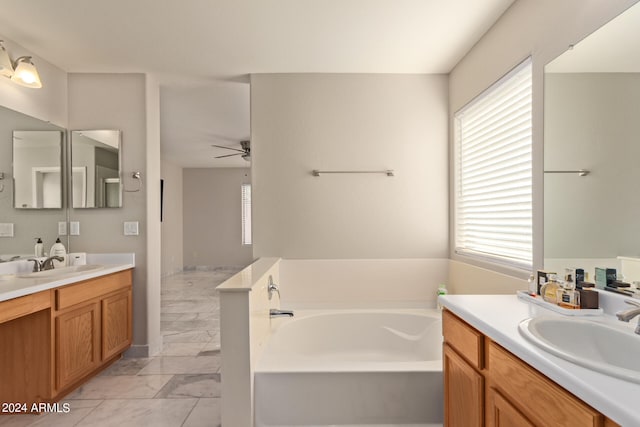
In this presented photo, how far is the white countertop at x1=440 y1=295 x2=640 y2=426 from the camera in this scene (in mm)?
684

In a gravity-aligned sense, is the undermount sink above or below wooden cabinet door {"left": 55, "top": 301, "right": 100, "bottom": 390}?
above

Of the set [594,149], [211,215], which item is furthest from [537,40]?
[211,215]

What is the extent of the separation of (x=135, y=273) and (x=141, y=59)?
1784 millimetres

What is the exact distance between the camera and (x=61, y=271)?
243 cm

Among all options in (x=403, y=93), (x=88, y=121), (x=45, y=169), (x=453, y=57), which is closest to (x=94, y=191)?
(x=45, y=169)

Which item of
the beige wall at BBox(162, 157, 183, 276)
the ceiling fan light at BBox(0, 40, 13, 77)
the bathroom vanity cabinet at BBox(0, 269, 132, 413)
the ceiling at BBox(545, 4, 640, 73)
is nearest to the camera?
the ceiling at BBox(545, 4, 640, 73)

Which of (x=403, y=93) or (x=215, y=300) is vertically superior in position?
(x=403, y=93)

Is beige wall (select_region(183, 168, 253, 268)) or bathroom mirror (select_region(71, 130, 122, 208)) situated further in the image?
beige wall (select_region(183, 168, 253, 268))

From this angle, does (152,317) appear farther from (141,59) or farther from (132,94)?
(141,59)

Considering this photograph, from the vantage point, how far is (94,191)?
290 centimetres

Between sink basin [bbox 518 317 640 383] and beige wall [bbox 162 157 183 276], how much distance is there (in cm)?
682

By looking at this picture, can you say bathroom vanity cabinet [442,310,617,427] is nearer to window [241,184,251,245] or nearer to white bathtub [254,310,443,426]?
white bathtub [254,310,443,426]

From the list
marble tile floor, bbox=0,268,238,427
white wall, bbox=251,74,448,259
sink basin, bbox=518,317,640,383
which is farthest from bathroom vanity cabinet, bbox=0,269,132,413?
sink basin, bbox=518,317,640,383

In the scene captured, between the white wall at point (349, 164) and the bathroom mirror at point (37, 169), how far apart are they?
5.29 ft
